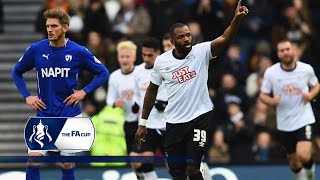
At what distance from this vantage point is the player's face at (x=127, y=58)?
17047 mm

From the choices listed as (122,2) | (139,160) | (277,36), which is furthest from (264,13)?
(139,160)

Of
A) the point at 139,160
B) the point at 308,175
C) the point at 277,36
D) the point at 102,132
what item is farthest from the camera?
the point at 277,36

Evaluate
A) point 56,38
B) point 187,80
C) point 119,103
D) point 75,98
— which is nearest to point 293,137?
point 119,103

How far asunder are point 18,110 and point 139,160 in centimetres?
704

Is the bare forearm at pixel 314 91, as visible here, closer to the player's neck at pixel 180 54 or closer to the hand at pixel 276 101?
the hand at pixel 276 101

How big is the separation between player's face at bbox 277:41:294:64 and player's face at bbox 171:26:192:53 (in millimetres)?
3374

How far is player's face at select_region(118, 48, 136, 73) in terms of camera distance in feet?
55.9

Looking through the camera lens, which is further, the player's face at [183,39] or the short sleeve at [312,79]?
the short sleeve at [312,79]

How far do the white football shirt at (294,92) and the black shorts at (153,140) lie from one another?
198 cm

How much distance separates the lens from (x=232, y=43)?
21219 mm

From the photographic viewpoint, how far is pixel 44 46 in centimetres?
1404

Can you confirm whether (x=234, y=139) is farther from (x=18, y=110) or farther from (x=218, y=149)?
(x=18, y=110)

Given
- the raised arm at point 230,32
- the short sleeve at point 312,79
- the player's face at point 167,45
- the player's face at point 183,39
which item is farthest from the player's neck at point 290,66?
the player's face at point 183,39

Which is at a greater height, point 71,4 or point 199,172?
point 71,4
